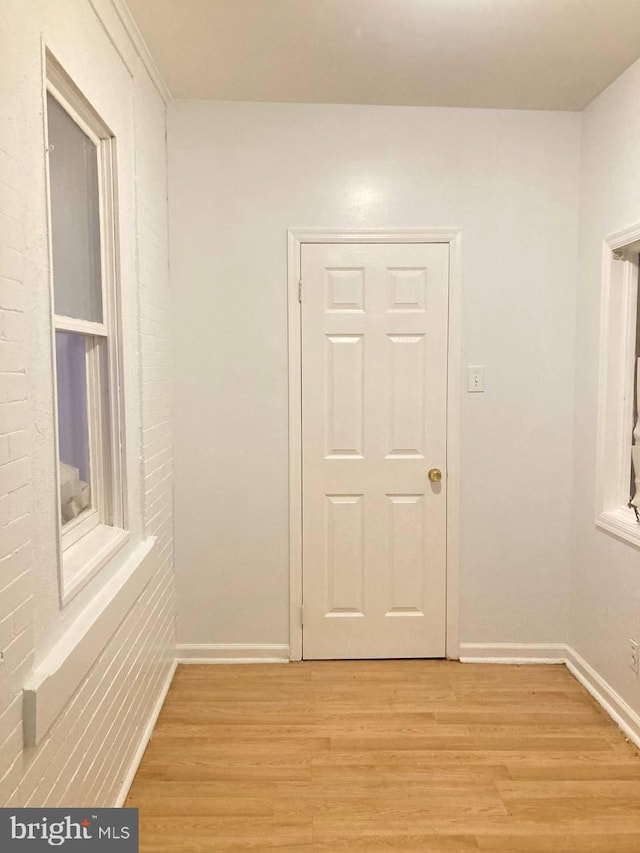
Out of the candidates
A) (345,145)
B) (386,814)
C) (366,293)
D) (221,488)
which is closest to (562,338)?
(366,293)

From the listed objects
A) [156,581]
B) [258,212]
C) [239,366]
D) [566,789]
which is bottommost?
[566,789]

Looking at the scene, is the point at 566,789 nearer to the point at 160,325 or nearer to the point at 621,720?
the point at 621,720

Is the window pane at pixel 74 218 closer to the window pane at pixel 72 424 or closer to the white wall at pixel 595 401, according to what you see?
the window pane at pixel 72 424

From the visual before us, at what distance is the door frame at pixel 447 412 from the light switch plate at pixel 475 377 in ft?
0.17

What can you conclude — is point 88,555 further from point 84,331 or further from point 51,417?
point 84,331

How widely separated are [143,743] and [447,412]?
189 cm

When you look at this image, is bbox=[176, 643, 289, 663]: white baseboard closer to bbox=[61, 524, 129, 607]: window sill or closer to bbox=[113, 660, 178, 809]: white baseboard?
bbox=[113, 660, 178, 809]: white baseboard

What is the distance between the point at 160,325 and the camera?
2580 millimetres

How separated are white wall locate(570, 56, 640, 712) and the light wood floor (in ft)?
0.94

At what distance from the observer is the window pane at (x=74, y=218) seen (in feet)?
5.41

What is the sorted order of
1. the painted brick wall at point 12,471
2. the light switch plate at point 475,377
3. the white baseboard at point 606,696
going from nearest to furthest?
1. the painted brick wall at point 12,471
2. the white baseboard at point 606,696
3. the light switch plate at point 475,377

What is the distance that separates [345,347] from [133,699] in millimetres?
1704

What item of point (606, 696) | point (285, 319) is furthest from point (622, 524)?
point (285, 319)

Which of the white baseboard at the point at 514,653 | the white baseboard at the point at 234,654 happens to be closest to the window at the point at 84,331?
the white baseboard at the point at 234,654
